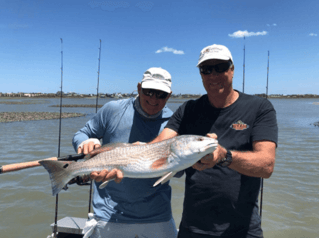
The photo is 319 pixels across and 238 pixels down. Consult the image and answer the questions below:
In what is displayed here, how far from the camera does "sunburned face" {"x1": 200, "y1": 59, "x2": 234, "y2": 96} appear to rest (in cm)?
296

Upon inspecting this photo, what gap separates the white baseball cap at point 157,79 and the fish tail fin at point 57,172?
5.00ft

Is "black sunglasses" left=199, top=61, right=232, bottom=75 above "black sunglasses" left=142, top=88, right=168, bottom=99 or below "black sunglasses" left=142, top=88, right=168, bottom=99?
above

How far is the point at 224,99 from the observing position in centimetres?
301

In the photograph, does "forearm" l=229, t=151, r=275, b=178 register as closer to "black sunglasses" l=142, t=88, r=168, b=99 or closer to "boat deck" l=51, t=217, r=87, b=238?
"black sunglasses" l=142, t=88, r=168, b=99

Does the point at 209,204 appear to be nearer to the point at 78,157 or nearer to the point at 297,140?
the point at 78,157

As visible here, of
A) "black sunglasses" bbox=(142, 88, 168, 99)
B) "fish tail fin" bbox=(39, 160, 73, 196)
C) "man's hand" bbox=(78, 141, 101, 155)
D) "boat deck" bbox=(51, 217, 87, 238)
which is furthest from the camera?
"boat deck" bbox=(51, 217, 87, 238)

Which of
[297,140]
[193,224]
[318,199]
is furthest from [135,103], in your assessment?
[297,140]

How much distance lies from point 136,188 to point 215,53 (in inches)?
82.8

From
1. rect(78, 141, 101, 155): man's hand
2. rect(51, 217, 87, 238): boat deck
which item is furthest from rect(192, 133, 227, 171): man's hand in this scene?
rect(51, 217, 87, 238): boat deck

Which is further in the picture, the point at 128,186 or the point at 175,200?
the point at 175,200

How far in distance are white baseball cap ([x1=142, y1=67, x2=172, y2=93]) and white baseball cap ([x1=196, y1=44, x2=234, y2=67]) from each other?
641 millimetres

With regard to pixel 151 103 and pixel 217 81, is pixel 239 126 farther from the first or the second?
pixel 151 103

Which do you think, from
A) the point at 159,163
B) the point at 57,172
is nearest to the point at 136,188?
the point at 159,163

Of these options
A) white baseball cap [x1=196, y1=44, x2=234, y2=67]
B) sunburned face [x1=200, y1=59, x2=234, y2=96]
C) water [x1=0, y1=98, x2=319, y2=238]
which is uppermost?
white baseball cap [x1=196, y1=44, x2=234, y2=67]
